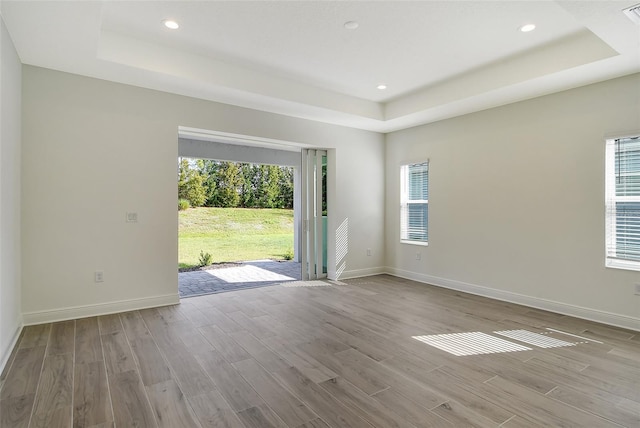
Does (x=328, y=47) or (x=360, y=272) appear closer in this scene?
(x=328, y=47)

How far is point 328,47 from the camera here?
11.6ft

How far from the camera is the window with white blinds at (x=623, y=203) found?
3516 millimetres

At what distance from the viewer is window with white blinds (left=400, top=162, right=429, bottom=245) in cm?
570

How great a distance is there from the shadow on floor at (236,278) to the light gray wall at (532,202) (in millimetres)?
2530

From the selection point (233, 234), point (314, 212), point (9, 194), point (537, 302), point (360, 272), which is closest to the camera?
point (9, 194)

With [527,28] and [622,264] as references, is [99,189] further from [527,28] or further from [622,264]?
[622,264]

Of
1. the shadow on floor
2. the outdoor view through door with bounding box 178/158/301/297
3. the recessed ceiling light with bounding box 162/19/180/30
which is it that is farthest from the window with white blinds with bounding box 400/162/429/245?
the recessed ceiling light with bounding box 162/19/180/30

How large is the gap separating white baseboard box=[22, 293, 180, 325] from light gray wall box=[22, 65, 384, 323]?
10 millimetres

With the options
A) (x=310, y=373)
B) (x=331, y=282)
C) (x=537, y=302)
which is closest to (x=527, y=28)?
(x=537, y=302)

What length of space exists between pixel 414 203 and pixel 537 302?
238 cm

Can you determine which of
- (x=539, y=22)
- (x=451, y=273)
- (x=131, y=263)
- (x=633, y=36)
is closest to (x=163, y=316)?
(x=131, y=263)

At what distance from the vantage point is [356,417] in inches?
77.0

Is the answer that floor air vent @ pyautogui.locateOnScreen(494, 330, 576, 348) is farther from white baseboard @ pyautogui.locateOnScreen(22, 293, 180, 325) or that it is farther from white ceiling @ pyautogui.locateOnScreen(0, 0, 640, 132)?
white baseboard @ pyautogui.locateOnScreen(22, 293, 180, 325)

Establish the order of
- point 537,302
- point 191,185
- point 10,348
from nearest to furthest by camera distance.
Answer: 1. point 10,348
2. point 537,302
3. point 191,185
